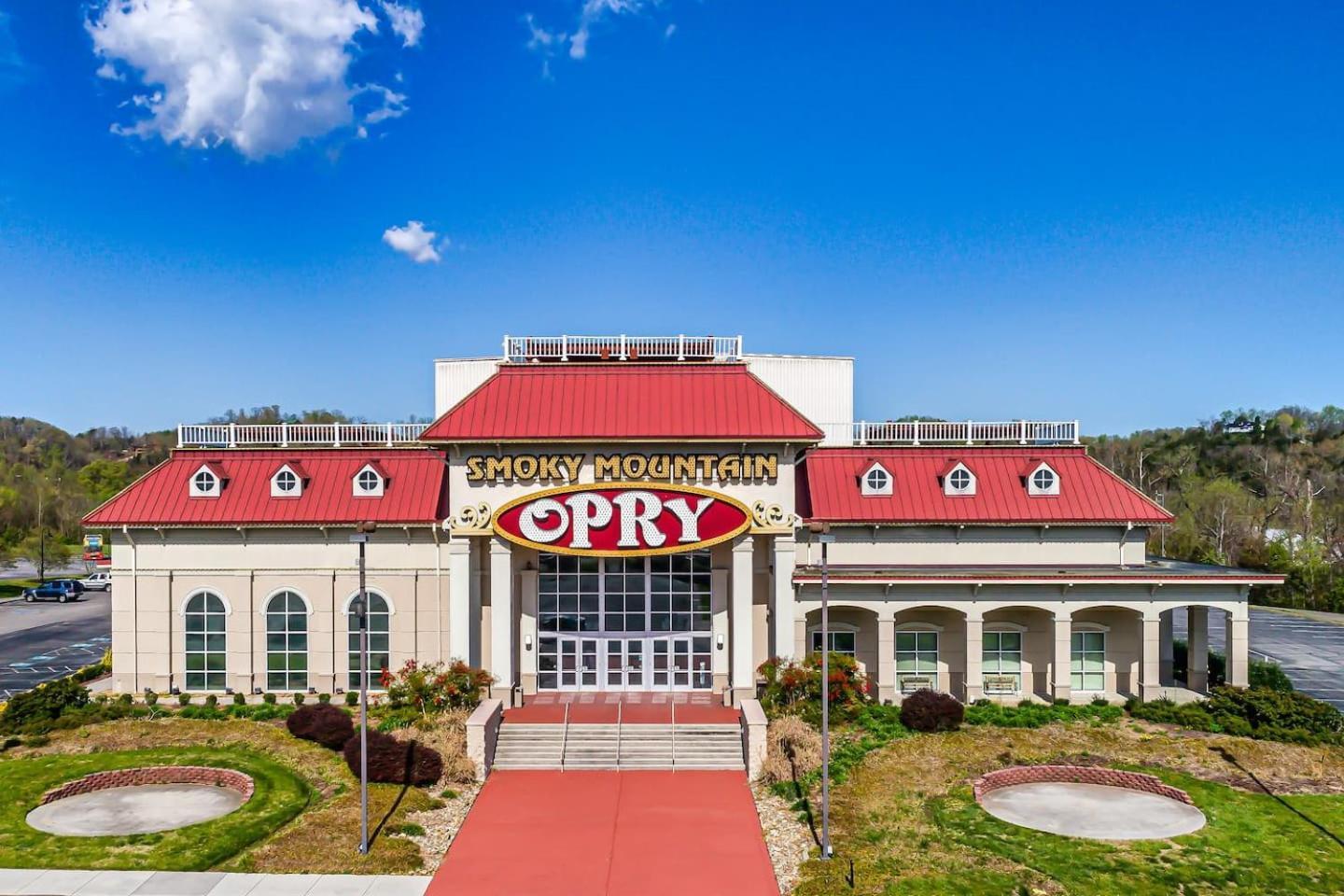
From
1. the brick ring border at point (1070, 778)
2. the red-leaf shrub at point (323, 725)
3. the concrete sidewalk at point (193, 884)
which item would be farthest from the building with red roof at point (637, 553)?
the concrete sidewalk at point (193, 884)

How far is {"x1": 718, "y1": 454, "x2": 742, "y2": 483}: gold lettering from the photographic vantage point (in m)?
31.7

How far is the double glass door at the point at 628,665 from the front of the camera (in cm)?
3331

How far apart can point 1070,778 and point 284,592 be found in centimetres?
3066

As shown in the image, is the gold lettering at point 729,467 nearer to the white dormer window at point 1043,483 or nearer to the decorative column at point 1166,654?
the white dormer window at point 1043,483

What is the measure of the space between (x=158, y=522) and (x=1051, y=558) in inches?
1511

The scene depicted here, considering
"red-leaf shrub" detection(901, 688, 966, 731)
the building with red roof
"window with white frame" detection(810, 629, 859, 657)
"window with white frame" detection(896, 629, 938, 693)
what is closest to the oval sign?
the building with red roof

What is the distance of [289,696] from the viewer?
112ft

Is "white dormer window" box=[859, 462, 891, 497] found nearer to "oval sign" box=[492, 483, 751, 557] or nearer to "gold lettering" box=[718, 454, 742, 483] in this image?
"gold lettering" box=[718, 454, 742, 483]

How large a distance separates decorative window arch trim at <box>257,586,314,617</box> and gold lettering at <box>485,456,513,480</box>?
33.9ft

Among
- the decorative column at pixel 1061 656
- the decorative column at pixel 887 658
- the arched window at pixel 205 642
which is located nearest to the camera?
the decorative column at pixel 1061 656

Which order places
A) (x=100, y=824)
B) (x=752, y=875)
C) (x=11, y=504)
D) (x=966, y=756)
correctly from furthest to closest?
1. (x=11, y=504)
2. (x=966, y=756)
3. (x=100, y=824)
4. (x=752, y=875)

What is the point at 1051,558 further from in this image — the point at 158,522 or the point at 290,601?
the point at 158,522

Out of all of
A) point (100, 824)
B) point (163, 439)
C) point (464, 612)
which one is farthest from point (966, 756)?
point (163, 439)

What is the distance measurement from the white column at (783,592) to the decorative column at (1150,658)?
1446 centimetres
